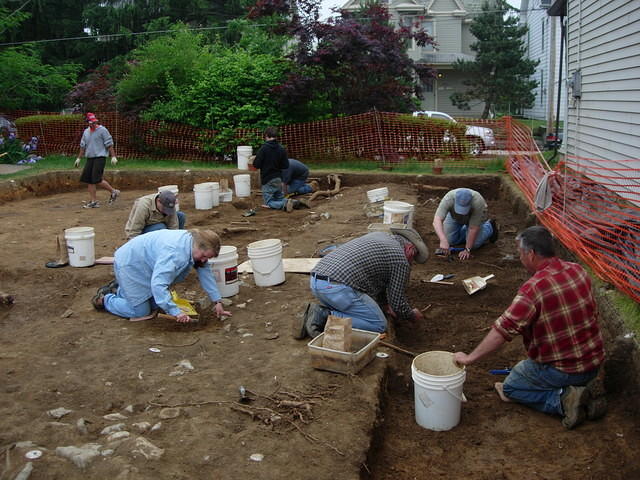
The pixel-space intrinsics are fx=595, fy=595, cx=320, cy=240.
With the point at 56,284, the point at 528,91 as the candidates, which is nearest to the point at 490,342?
the point at 56,284

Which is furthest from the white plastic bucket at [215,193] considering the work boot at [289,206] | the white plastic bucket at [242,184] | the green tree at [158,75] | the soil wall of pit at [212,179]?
the green tree at [158,75]

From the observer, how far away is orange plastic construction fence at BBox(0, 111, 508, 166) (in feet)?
48.8

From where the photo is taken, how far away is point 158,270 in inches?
210

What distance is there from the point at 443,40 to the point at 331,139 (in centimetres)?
2488

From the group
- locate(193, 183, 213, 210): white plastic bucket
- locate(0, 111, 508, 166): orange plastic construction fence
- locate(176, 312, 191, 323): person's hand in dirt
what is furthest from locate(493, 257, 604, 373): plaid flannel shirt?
locate(0, 111, 508, 166): orange plastic construction fence

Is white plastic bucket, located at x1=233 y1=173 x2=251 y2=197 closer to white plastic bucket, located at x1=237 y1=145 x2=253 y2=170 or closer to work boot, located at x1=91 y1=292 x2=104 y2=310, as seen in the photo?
white plastic bucket, located at x1=237 y1=145 x2=253 y2=170

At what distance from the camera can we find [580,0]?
10492 millimetres

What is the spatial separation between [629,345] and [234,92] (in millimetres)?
13260

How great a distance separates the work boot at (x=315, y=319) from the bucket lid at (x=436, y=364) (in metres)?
1.09

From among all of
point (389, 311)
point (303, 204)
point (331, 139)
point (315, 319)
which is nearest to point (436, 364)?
point (315, 319)

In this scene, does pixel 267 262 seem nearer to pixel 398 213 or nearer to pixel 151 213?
pixel 151 213

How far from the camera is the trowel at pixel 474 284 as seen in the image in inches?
277

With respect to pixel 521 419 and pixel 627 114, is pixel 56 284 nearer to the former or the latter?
pixel 521 419

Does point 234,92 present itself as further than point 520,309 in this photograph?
Yes
